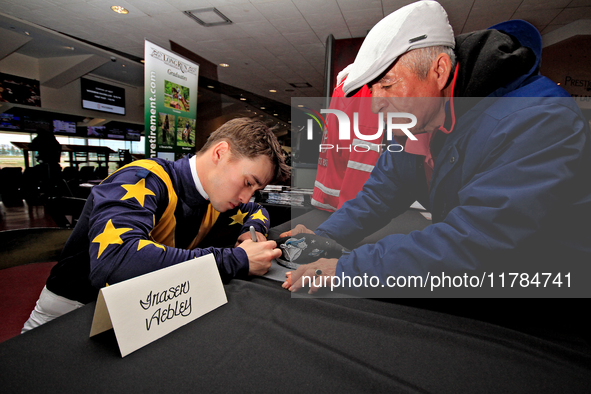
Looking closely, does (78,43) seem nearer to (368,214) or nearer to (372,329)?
(368,214)

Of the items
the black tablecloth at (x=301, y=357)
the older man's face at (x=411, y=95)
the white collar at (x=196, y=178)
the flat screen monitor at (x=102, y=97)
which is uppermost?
the flat screen monitor at (x=102, y=97)

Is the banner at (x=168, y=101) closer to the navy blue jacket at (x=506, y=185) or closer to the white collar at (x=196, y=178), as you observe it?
the white collar at (x=196, y=178)

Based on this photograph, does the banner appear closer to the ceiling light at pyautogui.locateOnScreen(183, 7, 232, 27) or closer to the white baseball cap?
the ceiling light at pyautogui.locateOnScreen(183, 7, 232, 27)

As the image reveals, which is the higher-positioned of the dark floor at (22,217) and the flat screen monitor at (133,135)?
the flat screen monitor at (133,135)

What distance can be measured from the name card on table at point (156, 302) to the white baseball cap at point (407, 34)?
0.65m

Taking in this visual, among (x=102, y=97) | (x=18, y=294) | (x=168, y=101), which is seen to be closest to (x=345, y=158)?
(x=18, y=294)

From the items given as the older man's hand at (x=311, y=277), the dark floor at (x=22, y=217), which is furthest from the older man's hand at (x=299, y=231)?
the dark floor at (x=22, y=217)

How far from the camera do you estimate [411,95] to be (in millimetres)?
738

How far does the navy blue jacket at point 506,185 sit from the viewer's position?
0.53m

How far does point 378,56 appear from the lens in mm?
745

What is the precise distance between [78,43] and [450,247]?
6745 mm

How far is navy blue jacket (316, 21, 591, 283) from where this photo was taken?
0.53 metres

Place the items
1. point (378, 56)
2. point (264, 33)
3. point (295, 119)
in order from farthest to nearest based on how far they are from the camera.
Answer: point (264, 33), point (295, 119), point (378, 56)

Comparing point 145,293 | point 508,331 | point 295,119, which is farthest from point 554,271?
point 295,119
